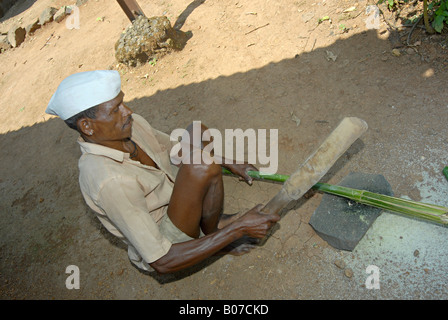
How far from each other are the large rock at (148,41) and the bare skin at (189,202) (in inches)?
104

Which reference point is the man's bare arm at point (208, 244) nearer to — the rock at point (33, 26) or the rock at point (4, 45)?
the rock at point (33, 26)

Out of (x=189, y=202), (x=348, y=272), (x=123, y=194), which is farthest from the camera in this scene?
(x=348, y=272)

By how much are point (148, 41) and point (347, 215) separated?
3418 mm

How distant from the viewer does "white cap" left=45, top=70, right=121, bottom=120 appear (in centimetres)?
174

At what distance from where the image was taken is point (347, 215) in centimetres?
223

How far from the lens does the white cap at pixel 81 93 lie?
174cm

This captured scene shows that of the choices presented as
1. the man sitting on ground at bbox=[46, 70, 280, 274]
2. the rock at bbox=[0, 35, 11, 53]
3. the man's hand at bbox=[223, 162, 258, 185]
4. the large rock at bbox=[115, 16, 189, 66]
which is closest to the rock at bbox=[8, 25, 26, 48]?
the rock at bbox=[0, 35, 11, 53]

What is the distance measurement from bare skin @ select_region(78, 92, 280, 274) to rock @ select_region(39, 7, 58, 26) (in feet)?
20.9

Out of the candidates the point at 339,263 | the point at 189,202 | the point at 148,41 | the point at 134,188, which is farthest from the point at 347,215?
the point at 148,41

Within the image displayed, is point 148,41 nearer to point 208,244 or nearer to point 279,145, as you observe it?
point 279,145

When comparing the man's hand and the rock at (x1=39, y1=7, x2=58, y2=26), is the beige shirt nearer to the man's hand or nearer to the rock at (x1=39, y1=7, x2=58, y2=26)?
the man's hand

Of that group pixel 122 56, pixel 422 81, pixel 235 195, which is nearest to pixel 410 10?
pixel 422 81

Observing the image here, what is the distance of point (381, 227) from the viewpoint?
2.21 meters
